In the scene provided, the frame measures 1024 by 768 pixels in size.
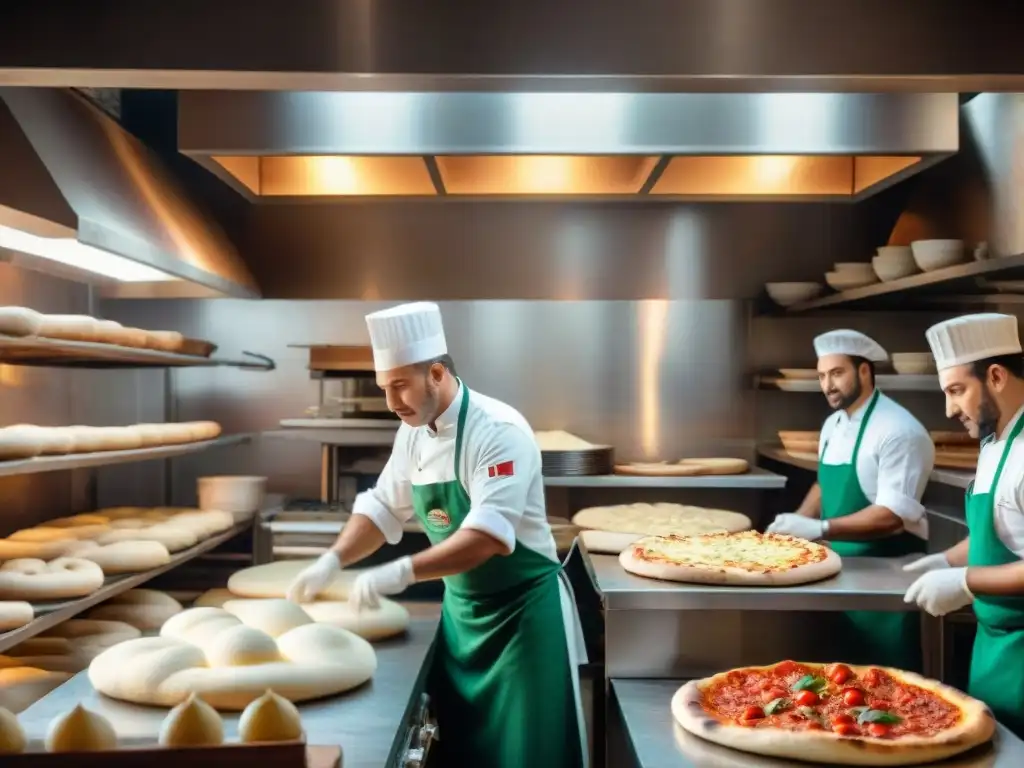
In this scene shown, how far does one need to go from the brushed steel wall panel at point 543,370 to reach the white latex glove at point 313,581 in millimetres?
2260

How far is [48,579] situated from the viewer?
8.84 ft

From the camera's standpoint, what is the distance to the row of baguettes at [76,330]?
252 cm

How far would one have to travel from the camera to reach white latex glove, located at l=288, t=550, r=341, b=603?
2.47 m

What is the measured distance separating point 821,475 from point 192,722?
3.04 m

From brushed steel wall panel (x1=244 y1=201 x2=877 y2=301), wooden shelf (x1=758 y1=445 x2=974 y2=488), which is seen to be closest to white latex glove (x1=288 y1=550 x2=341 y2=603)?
wooden shelf (x1=758 y1=445 x2=974 y2=488)

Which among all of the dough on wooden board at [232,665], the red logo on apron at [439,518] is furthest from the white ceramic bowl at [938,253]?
the dough on wooden board at [232,665]

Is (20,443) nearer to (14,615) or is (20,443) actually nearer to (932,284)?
(14,615)

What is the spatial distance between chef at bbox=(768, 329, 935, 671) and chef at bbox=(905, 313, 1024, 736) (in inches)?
18.7

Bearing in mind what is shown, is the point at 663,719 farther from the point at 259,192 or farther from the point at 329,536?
the point at 259,192

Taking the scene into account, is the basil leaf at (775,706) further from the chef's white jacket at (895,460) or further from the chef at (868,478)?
the chef's white jacket at (895,460)

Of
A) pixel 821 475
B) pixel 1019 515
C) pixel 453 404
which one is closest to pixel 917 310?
pixel 821 475

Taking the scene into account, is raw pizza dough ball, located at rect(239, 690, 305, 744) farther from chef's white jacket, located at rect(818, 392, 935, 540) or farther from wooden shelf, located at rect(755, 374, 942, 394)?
wooden shelf, located at rect(755, 374, 942, 394)

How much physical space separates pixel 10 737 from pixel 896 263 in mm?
3235

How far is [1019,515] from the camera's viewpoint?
2.32 m
